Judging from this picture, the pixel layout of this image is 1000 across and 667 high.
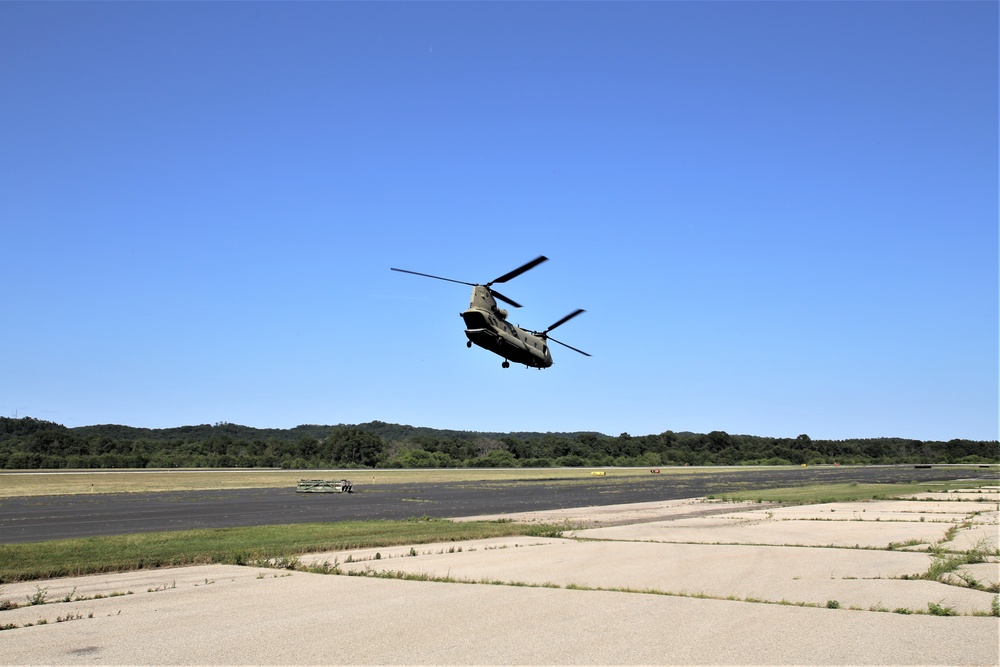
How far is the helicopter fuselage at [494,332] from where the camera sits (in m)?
36.2

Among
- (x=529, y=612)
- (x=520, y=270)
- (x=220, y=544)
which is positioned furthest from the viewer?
(x=520, y=270)

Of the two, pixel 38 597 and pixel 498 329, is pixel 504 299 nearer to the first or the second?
pixel 498 329

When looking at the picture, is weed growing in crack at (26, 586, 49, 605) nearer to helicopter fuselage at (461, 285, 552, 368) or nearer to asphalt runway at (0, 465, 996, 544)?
asphalt runway at (0, 465, 996, 544)

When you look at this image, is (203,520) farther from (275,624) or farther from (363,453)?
(363,453)

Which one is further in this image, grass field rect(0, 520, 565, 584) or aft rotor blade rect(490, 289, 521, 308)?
aft rotor blade rect(490, 289, 521, 308)

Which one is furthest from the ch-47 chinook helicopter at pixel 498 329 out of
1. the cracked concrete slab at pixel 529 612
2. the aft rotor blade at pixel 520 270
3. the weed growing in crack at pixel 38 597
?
the weed growing in crack at pixel 38 597

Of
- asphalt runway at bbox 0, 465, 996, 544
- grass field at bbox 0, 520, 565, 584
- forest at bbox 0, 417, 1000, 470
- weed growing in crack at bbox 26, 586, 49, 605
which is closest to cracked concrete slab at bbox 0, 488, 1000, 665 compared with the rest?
weed growing in crack at bbox 26, 586, 49, 605

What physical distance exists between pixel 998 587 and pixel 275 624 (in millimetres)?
14016

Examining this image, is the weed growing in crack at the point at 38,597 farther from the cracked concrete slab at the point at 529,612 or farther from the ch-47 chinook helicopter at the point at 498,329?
the ch-47 chinook helicopter at the point at 498,329

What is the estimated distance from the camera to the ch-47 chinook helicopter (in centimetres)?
3609

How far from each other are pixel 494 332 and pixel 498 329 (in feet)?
1.54

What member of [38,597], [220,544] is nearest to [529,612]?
[38,597]

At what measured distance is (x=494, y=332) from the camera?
37.0m

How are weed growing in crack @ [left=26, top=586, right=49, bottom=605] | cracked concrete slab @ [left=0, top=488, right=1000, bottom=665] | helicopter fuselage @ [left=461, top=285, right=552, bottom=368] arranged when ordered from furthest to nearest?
helicopter fuselage @ [left=461, top=285, right=552, bottom=368] < weed growing in crack @ [left=26, top=586, right=49, bottom=605] < cracked concrete slab @ [left=0, top=488, right=1000, bottom=665]
